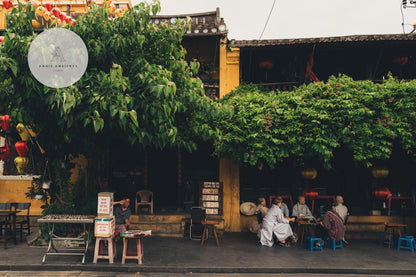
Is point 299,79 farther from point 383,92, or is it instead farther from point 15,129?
point 15,129

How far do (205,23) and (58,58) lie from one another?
6733 millimetres

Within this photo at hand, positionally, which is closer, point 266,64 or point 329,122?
point 329,122

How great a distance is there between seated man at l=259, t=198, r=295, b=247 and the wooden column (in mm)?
2078

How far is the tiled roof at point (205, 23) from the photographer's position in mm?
11195

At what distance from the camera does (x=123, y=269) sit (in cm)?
724

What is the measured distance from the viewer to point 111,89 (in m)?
6.33

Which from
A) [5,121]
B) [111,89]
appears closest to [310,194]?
[111,89]

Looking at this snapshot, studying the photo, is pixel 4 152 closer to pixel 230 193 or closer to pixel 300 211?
pixel 230 193

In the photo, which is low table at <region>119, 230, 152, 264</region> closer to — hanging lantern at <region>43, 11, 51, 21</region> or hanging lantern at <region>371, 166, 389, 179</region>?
hanging lantern at <region>43, 11, 51, 21</region>

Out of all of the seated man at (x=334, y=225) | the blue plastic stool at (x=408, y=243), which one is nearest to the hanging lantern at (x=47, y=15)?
the seated man at (x=334, y=225)

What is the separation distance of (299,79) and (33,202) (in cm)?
1102

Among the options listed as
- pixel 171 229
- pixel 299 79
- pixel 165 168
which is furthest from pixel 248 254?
pixel 299 79

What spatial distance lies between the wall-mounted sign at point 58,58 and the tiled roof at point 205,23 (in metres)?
4.61

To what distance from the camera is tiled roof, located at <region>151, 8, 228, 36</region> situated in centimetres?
1119
